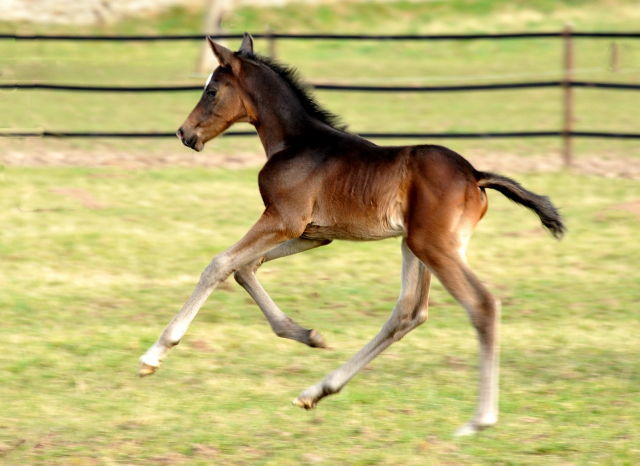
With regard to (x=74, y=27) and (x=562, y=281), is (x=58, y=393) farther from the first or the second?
(x=74, y=27)

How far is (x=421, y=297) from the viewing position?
412 cm

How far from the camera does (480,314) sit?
3666 millimetres

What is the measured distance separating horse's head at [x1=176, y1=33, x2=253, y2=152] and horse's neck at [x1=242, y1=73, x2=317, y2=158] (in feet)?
0.28

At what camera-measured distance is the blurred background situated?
144 inches

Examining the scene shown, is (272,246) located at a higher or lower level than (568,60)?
lower

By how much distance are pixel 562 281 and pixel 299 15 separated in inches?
675

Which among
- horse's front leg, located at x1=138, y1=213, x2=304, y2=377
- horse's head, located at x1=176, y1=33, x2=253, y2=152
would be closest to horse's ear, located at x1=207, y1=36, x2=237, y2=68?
horse's head, located at x1=176, y1=33, x2=253, y2=152

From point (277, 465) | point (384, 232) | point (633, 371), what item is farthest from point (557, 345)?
point (277, 465)

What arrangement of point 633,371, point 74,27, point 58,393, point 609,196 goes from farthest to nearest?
Result: point 74,27 < point 609,196 < point 633,371 < point 58,393

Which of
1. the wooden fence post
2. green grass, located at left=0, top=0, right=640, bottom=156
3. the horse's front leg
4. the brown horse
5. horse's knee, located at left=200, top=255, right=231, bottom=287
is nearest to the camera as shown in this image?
the brown horse

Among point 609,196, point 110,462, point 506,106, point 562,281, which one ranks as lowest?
point 110,462

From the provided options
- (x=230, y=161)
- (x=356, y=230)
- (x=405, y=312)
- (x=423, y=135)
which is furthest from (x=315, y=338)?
(x=230, y=161)

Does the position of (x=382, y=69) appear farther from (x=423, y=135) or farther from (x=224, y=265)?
(x=224, y=265)

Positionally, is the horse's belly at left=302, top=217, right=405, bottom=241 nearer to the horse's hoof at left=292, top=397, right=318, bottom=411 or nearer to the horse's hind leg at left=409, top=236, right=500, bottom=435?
the horse's hind leg at left=409, top=236, right=500, bottom=435
